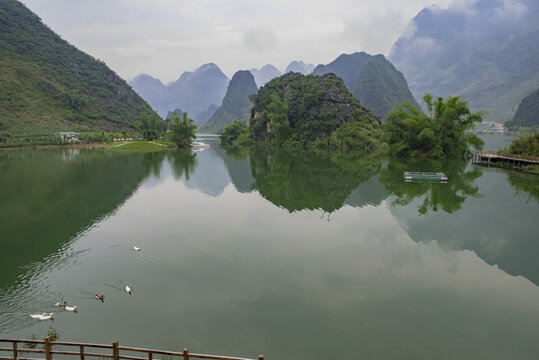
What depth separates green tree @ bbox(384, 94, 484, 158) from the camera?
54688mm

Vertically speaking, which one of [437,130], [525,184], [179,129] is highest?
[437,130]

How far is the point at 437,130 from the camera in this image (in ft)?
184

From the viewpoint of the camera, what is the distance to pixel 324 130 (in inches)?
3538

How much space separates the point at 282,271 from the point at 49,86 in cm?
12108

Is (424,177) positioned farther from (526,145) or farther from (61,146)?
(61,146)

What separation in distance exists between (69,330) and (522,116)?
591 ft

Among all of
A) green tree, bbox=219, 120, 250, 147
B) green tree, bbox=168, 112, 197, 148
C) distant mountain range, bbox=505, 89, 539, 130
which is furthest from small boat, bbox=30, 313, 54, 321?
distant mountain range, bbox=505, 89, 539, 130

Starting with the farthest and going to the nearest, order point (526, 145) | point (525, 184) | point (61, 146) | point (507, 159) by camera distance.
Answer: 1. point (61, 146)
2. point (507, 159)
3. point (526, 145)
4. point (525, 184)

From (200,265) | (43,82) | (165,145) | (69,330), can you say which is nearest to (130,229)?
(200,265)

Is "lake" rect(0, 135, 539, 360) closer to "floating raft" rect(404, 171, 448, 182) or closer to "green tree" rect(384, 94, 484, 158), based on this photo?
"floating raft" rect(404, 171, 448, 182)

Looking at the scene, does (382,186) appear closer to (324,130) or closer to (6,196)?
(6,196)

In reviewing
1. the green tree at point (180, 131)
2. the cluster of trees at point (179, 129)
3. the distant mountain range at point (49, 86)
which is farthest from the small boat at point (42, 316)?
the distant mountain range at point (49, 86)

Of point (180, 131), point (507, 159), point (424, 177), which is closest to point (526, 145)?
point (507, 159)

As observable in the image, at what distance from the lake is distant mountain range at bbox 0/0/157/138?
243ft
